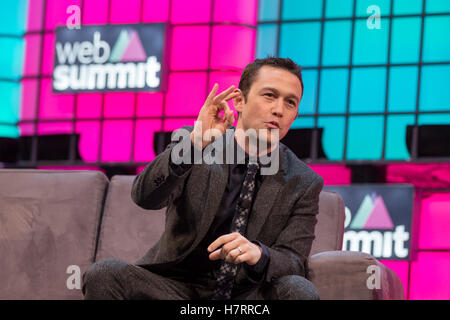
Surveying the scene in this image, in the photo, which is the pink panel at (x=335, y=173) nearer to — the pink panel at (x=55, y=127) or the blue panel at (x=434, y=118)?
the blue panel at (x=434, y=118)

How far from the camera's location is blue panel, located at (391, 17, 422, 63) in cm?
696

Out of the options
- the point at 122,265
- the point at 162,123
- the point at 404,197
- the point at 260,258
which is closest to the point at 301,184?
the point at 260,258

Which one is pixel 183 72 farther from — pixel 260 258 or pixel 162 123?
pixel 260 258

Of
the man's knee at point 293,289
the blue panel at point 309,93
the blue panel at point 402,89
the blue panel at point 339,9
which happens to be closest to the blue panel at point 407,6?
the blue panel at point 339,9

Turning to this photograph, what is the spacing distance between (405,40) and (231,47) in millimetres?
1631

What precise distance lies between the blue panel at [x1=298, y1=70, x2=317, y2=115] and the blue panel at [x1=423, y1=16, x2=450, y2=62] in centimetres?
99

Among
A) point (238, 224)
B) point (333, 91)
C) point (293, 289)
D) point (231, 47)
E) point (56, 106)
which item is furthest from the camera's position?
point (56, 106)

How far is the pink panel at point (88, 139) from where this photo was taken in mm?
7945

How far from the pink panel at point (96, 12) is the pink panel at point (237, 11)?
47.4 inches

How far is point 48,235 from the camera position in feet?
A: 10.5

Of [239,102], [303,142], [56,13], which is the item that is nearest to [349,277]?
[239,102]

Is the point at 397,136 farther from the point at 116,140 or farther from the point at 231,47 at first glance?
the point at 116,140

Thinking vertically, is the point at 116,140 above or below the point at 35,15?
below

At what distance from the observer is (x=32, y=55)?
830 centimetres
